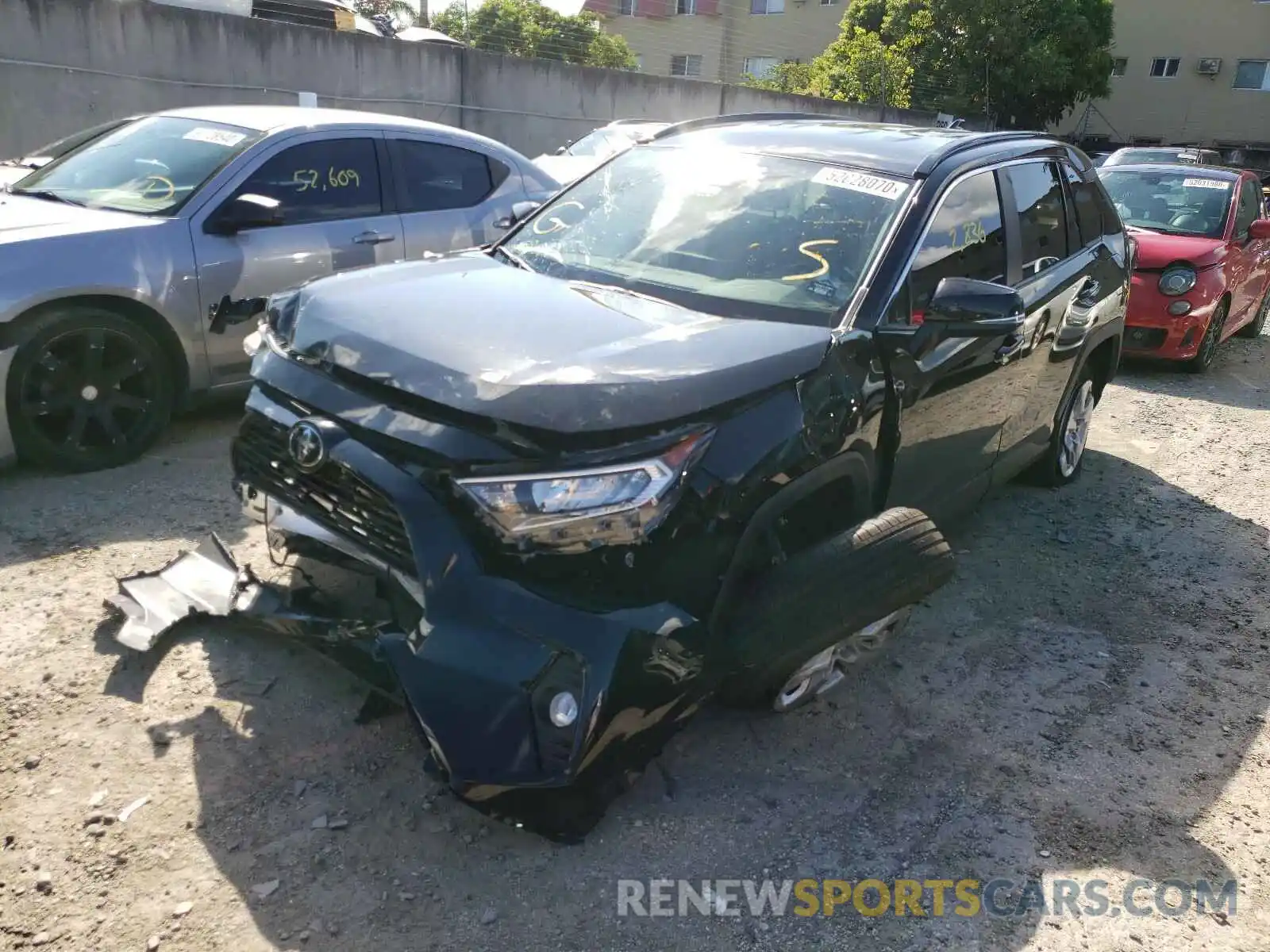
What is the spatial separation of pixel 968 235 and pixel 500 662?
8.20 ft

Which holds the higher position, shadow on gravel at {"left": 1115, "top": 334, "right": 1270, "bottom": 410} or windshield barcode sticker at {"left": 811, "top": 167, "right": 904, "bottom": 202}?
windshield barcode sticker at {"left": 811, "top": 167, "right": 904, "bottom": 202}

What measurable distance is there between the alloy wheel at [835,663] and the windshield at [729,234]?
1.00 metres

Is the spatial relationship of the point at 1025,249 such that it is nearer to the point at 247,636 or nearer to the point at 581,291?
the point at 581,291

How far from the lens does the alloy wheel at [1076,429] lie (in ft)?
17.8

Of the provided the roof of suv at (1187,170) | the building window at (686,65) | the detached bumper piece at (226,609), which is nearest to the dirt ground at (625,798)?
the detached bumper piece at (226,609)

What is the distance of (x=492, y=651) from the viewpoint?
236 cm

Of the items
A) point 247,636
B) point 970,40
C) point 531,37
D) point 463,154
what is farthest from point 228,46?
point 970,40

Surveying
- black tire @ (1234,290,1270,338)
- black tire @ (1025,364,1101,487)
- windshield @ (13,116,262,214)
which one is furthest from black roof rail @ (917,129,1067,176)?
black tire @ (1234,290,1270,338)

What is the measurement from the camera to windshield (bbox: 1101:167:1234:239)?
8922 mm

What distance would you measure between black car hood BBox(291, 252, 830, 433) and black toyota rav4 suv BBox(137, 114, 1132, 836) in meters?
0.01

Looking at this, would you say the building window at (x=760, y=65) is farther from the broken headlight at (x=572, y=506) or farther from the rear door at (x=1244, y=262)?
the broken headlight at (x=572, y=506)

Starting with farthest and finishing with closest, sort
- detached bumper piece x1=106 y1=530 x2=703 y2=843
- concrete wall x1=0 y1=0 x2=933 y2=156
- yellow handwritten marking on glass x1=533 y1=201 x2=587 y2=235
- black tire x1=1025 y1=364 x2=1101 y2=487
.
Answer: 1. concrete wall x1=0 y1=0 x2=933 y2=156
2. black tire x1=1025 y1=364 x2=1101 y2=487
3. yellow handwritten marking on glass x1=533 y1=201 x2=587 y2=235
4. detached bumper piece x1=106 y1=530 x2=703 y2=843

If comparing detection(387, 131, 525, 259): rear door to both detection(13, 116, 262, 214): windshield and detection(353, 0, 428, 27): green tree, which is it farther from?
detection(353, 0, 428, 27): green tree

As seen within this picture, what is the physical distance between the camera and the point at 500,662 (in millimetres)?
2342
